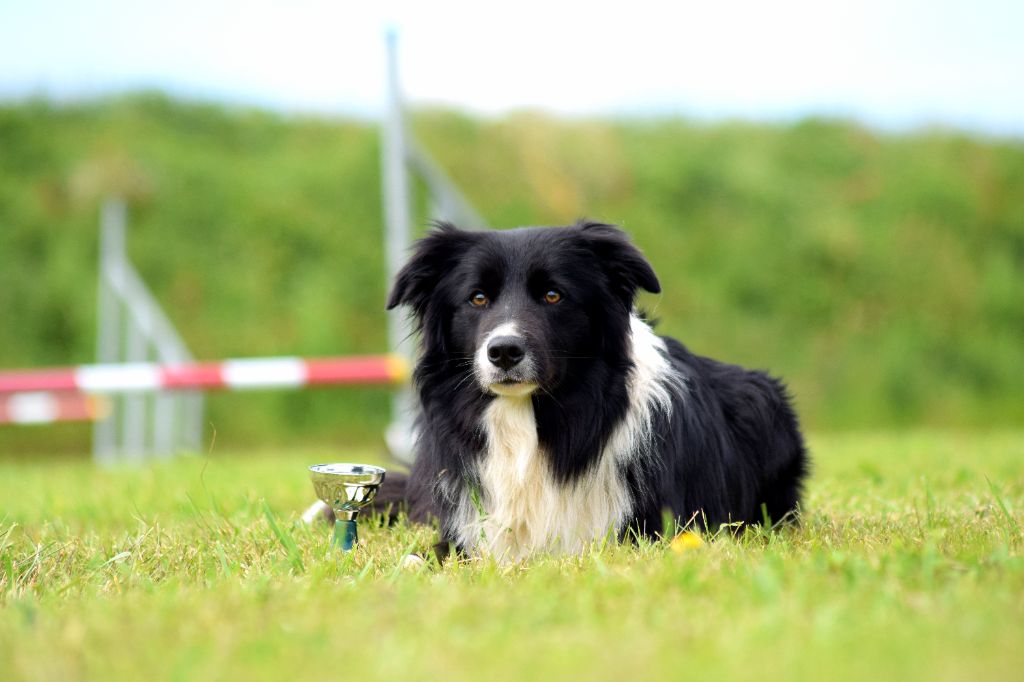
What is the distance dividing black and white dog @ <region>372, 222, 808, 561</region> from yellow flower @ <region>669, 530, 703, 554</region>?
24 centimetres

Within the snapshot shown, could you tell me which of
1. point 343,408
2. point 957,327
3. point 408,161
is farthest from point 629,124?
point 408,161

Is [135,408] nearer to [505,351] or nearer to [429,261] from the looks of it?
[429,261]

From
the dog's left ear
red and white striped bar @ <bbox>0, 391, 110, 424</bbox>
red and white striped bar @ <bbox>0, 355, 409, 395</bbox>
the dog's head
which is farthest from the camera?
red and white striped bar @ <bbox>0, 391, 110, 424</bbox>

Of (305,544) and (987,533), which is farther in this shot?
(305,544)

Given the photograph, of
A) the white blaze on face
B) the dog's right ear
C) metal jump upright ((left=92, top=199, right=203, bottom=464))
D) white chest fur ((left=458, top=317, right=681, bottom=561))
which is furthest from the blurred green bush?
the white blaze on face

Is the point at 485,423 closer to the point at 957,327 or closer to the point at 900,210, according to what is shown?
the point at 957,327

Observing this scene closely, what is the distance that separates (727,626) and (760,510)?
2.16 m

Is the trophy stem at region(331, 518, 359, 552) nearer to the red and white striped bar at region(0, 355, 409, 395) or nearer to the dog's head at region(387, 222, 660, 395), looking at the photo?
the dog's head at region(387, 222, 660, 395)

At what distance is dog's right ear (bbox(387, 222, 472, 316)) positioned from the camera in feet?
12.3

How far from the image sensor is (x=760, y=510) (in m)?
4.11

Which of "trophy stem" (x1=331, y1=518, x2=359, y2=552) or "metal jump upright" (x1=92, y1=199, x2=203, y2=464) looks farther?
"metal jump upright" (x1=92, y1=199, x2=203, y2=464)

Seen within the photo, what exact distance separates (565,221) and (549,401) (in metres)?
12.3

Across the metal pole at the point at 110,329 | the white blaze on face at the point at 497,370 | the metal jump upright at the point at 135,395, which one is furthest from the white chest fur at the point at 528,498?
the metal pole at the point at 110,329

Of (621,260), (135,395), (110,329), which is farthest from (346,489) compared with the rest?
(110,329)
